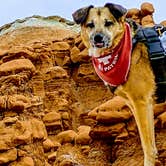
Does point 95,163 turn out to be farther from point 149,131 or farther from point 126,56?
point 126,56

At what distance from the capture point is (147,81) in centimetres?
647

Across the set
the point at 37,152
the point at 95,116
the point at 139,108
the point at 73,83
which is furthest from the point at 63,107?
the point at 139,108

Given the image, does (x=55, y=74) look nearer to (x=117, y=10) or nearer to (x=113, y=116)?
(x=113, y=116)

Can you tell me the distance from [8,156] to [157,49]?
3493 millimetres

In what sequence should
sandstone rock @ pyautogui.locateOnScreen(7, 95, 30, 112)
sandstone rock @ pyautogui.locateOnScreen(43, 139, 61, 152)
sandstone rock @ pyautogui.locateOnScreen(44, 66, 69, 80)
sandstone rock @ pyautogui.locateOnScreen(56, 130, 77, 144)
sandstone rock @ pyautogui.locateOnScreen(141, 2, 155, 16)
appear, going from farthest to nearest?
sandstone rock @ pyautogui.locateOnScreen(141, 2, 155, 16)
sandstone rock @ pyautogui.locateOnScreen(44, 66, 69, 80)
sandstone rock @ pyautogui.locateOnScreen(56, 130, 77, 144)
sandstone rock @ pyautogui.locateOnScreen(43, 139, 61, 152)
sandstone rock @ pyautogui.locateOnScreen(7, 95, 30, 112)

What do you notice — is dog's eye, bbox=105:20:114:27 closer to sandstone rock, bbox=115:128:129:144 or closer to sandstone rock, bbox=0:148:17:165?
sandstone rock, bbox=115:128:129:144

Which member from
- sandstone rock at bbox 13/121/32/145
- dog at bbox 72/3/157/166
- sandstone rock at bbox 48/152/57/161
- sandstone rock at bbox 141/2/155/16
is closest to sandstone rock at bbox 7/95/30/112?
sandstone rock at bbox 13/121/32/145

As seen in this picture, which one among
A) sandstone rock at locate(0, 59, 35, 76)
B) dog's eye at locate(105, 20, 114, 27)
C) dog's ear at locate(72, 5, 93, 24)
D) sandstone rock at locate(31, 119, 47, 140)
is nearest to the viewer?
dog's eye at locate(105, 20, 114, 27)

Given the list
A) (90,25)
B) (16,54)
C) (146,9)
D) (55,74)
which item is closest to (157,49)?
(90,25)

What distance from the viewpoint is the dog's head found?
20.6 ft

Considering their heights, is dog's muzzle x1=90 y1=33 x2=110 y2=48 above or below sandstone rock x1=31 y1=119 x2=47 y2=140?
above

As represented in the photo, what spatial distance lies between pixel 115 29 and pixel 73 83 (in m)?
15.9

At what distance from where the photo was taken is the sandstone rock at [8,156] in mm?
8435

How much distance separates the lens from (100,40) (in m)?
6.26
